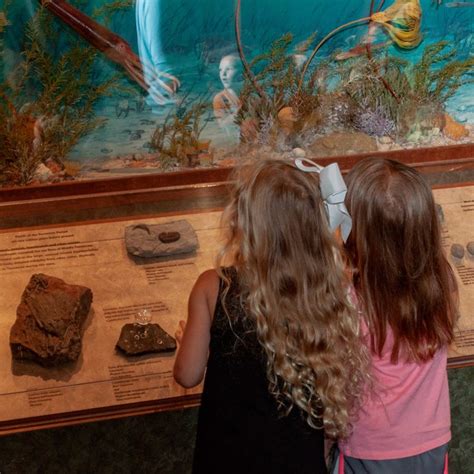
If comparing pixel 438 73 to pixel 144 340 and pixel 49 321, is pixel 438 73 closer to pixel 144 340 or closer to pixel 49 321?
pixel 144 340

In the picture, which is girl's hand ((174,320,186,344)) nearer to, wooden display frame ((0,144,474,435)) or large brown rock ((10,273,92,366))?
wooden display frame ((0,144,474,435))

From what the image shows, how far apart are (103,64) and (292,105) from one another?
1.26 metres

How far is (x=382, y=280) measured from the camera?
2.72 m

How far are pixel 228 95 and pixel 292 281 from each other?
2.99 meters

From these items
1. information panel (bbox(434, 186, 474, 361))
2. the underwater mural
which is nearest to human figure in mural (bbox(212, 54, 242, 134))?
the underwater mural

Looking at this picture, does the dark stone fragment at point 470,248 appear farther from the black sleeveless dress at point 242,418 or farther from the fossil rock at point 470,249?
the black sleeveless dress at point 242,418

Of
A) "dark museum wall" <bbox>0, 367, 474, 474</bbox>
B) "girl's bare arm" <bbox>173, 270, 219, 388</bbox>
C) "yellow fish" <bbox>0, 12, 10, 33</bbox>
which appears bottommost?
"dark museum wall" <bbox>0, 367, 474, 474</bbox>

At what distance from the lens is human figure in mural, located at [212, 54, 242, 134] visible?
5246 millimetres

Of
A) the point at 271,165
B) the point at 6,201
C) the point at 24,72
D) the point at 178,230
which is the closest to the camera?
the point at 271,165

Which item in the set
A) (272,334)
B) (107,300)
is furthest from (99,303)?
(272,334)

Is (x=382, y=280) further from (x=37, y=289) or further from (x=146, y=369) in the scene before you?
(x=37, y=289)

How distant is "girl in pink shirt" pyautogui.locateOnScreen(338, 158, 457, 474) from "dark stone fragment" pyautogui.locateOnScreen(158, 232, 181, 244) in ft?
4.69

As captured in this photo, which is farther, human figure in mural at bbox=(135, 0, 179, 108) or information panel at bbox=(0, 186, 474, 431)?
human figure in mural at bbox=(135, 0, 179, 108)

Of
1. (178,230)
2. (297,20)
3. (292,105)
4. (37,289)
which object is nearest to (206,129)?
(292,105)
